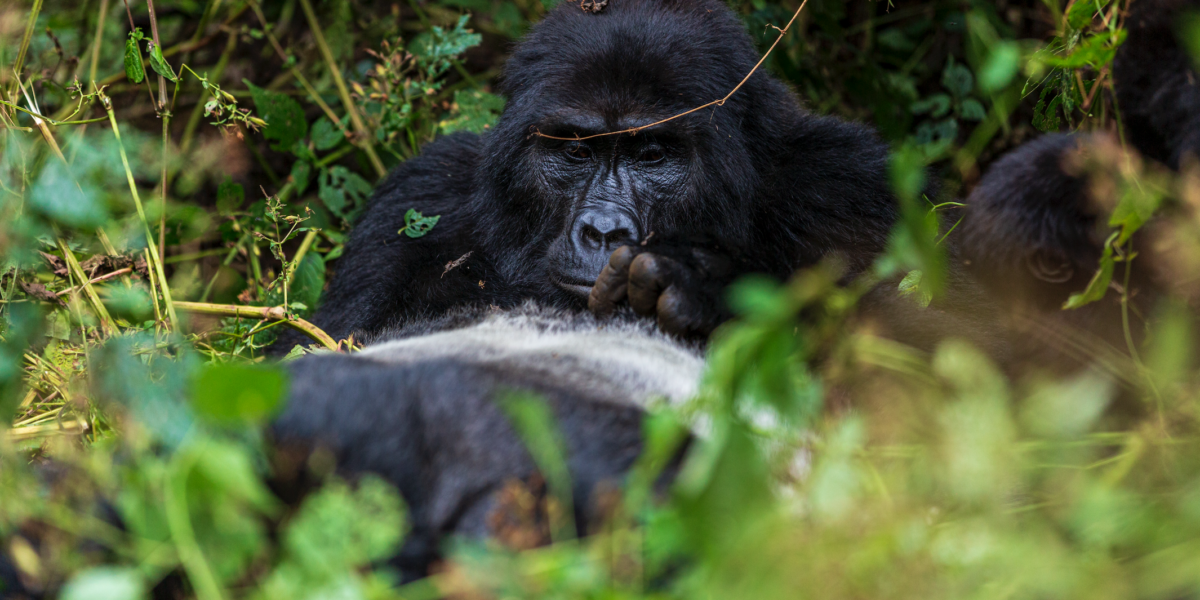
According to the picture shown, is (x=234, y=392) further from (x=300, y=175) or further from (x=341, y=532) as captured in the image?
(x=300, y=175)

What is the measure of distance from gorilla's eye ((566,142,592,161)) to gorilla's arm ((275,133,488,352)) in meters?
0.37

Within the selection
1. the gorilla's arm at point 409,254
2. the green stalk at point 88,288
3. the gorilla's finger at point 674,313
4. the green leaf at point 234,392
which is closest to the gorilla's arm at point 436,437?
the green leaf at point 234,392

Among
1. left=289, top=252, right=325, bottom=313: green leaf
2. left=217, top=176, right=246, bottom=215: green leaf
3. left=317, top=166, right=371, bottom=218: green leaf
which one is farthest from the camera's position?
left=317, top=166, right=371, bottom=218: green leaf

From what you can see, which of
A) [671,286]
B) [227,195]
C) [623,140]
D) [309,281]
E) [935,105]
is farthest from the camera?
[935,105]

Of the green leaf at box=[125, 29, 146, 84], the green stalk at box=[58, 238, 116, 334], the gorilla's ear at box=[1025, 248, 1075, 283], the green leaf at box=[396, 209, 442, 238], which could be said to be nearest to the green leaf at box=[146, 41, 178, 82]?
the green leaf at box=[125, 29, 146, 84]

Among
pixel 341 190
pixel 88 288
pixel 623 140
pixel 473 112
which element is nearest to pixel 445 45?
pixel 473 112

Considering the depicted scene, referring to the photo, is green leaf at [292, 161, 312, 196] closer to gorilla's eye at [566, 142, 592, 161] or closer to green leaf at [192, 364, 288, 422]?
gorilla's eye at [566, 142, 592, 161]

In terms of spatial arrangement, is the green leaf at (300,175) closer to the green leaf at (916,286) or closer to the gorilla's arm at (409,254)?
the gorilla's arm at (409,254)

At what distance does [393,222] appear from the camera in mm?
3059

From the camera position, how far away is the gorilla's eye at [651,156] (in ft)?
A: 9.14

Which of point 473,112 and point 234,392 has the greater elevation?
point 234,392

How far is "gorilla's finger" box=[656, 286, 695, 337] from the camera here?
7.04 ft

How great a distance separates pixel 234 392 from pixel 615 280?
122 centimetres

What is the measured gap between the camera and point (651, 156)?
2.79m
